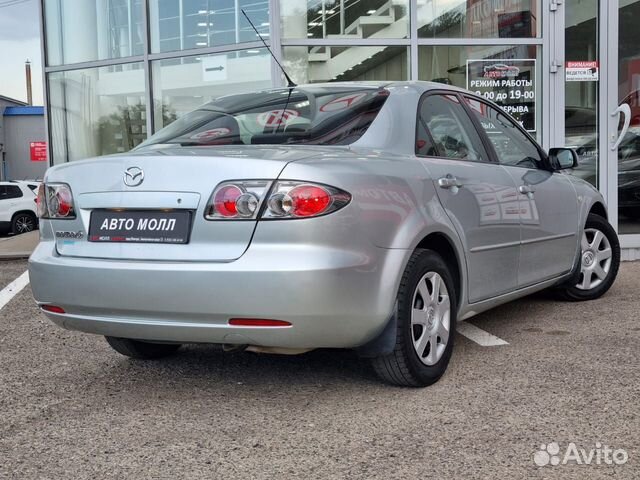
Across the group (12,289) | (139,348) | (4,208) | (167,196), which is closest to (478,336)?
(139,348)

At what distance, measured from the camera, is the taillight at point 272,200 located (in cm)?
296

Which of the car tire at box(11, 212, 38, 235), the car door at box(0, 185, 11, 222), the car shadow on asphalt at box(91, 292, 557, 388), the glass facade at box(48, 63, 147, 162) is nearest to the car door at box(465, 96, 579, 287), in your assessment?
the car shadow on asphalt at box(91, 292, 557, 388)

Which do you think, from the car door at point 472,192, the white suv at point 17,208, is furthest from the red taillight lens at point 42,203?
the white suv at point 17,208

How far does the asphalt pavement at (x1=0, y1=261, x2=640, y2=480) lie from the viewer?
268cm

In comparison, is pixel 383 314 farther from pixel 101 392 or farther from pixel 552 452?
pixel 101 392

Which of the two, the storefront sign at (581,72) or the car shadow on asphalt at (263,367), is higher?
the storefront sign at (581,72)

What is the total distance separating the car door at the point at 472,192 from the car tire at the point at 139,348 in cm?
160

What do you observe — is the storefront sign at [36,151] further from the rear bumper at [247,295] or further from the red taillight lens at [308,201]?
the red taillight lens at [308,201]

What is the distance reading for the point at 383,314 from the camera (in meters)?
3.15

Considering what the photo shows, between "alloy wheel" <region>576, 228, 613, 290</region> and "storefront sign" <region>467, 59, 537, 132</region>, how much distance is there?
3233 mm

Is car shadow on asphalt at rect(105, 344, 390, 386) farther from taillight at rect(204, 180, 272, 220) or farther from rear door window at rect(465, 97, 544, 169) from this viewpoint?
rear door window at rect(465, 97, 544, 169)

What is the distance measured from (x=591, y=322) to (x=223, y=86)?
577 centimetres

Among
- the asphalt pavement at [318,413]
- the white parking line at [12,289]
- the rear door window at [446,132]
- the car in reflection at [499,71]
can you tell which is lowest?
the white parking line at [12,289]

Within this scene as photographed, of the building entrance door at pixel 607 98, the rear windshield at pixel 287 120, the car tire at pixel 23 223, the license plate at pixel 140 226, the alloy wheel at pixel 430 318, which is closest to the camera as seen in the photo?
the license plate at pixel 140 226
